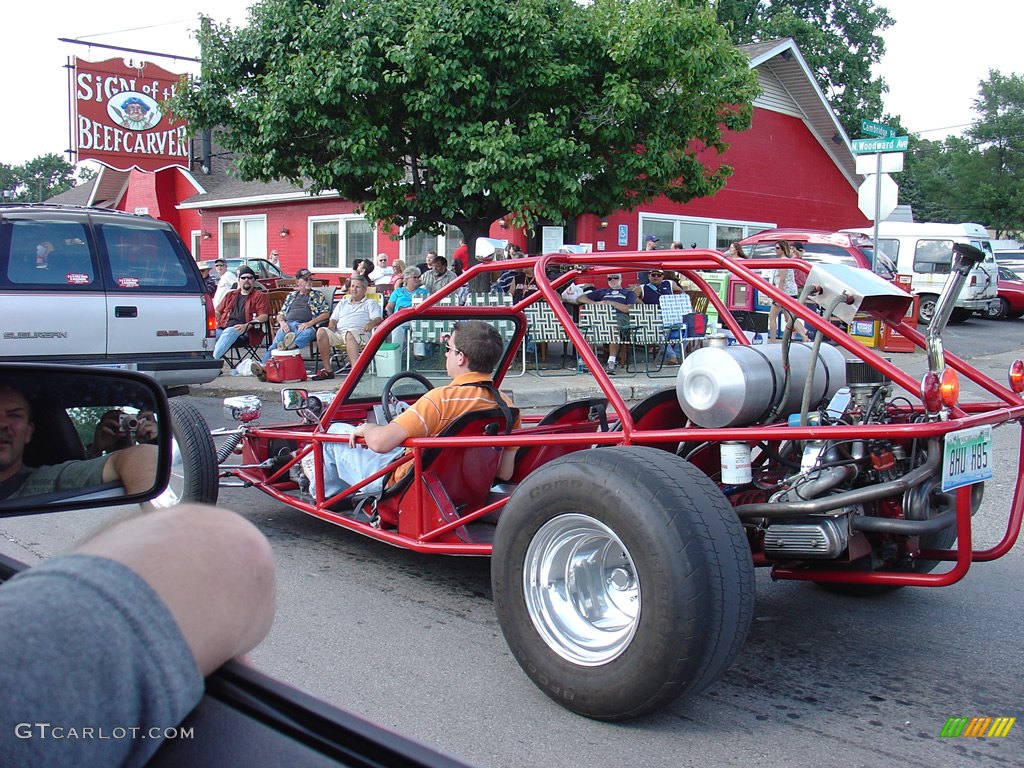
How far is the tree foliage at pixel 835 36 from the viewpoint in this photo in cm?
3831

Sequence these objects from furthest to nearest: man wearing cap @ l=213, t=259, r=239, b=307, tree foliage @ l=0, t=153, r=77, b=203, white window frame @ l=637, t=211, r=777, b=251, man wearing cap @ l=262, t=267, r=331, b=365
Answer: tree foliage @ l=0, t=153, r=77, b=203, white window frame @ l=637, t=211, r=777, b=251, man wearing cap @ l=213, t=259, r=239, b=307, man wearing cap @ l=262, t=267, r=331, b=365

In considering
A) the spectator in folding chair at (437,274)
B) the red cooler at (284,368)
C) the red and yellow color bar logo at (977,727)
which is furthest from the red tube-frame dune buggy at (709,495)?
the spectator in folding chair at (437,274)

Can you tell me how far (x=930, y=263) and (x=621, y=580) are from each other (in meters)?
21.1

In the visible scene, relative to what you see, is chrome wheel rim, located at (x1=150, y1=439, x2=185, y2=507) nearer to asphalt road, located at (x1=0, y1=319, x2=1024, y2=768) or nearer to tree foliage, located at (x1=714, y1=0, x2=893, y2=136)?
asphalt road, located at (x1=0, y1=319, x2=1024, y2=768)

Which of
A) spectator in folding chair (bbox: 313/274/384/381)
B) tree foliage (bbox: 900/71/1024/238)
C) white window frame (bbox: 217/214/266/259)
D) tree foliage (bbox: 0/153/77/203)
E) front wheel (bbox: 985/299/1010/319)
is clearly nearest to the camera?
spectator in folding chair (bbox: 313/274/384/381)

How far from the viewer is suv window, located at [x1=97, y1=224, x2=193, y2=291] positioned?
870 centimetres

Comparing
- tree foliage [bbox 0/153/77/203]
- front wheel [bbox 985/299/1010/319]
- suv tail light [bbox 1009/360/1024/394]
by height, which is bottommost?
suv tail light [bbox 1009/360/1024/394]

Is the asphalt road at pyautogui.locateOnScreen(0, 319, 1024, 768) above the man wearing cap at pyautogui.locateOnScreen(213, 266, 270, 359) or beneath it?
beneath

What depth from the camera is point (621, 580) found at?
3.23 metres

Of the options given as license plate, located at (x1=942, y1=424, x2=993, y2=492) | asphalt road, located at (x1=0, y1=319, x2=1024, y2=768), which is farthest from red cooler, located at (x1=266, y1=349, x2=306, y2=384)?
license plate, located at (x1=942, y1=424, x2=993, y2=492)

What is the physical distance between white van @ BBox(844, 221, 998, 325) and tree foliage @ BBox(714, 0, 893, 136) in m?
16.4

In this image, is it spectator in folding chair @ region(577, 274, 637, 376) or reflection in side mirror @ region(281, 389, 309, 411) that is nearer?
reflection in side mirror @ region(281, 389, 309, 411)

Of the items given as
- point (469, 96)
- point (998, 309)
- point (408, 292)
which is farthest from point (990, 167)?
point (408, 292)

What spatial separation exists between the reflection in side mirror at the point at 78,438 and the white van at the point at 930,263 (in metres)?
21.8
